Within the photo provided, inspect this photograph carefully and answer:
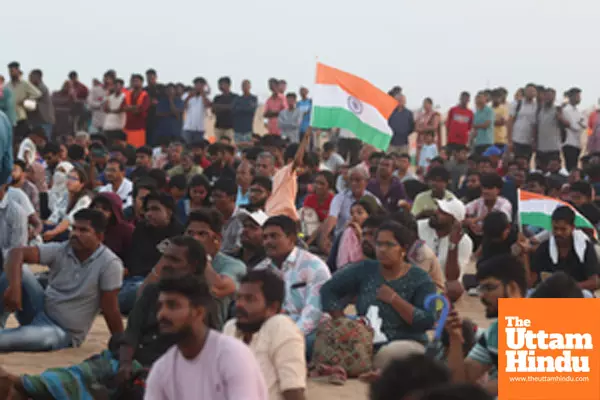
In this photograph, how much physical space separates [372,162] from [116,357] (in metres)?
10.1

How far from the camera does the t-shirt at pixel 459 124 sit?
21359mm

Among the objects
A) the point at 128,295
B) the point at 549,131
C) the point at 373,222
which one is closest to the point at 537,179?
the point at 373,222

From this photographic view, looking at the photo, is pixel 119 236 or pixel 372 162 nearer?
pixel 119 236

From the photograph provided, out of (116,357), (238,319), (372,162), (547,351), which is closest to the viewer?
(238,319)

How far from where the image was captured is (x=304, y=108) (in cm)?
2270

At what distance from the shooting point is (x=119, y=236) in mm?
9773

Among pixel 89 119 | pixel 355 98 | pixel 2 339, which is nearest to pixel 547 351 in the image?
pixel 2 339

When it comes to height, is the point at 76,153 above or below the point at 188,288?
above

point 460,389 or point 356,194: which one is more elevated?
point 356,194

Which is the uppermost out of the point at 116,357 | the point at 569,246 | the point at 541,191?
the point at 541,191

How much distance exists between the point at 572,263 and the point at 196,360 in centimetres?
509

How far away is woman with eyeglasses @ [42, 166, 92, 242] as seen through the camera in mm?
11680

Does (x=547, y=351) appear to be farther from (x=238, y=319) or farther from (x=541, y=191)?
(x=541, y=191)

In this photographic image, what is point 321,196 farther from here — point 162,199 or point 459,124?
point 459,124
